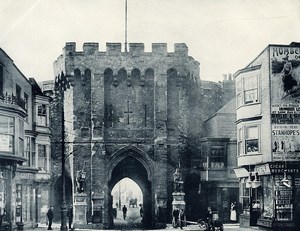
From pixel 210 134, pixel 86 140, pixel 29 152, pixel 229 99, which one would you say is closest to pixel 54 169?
pixel 86 140

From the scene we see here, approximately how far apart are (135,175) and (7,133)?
1845cm

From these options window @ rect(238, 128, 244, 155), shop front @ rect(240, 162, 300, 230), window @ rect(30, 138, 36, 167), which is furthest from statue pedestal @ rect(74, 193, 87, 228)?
shop front @ rect(240, 162, 300, 230)

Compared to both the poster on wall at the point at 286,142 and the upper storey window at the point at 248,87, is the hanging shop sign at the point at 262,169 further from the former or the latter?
the upper storey window at the point at 248,87

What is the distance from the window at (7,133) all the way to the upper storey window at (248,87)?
11.9m

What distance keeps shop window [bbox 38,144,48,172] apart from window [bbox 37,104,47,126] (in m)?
1.44

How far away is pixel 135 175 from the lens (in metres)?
44.0

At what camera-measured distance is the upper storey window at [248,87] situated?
3070 cm

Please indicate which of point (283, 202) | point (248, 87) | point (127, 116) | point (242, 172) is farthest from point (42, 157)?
point (283, 202)

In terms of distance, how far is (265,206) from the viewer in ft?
96.5

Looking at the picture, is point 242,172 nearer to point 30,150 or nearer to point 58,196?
point 30,150

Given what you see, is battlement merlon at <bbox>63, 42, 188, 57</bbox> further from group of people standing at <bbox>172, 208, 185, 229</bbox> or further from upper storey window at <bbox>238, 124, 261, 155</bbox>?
upper storey window at <bbox>238, 124, 261, 155</bbox>


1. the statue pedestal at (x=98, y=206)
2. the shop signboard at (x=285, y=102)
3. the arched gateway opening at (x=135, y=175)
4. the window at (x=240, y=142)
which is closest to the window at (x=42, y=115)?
the arched gateway opening at (x=135, y=175)

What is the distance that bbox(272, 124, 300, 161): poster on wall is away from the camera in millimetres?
28344

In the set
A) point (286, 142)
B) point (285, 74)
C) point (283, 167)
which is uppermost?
point (285, 74)
